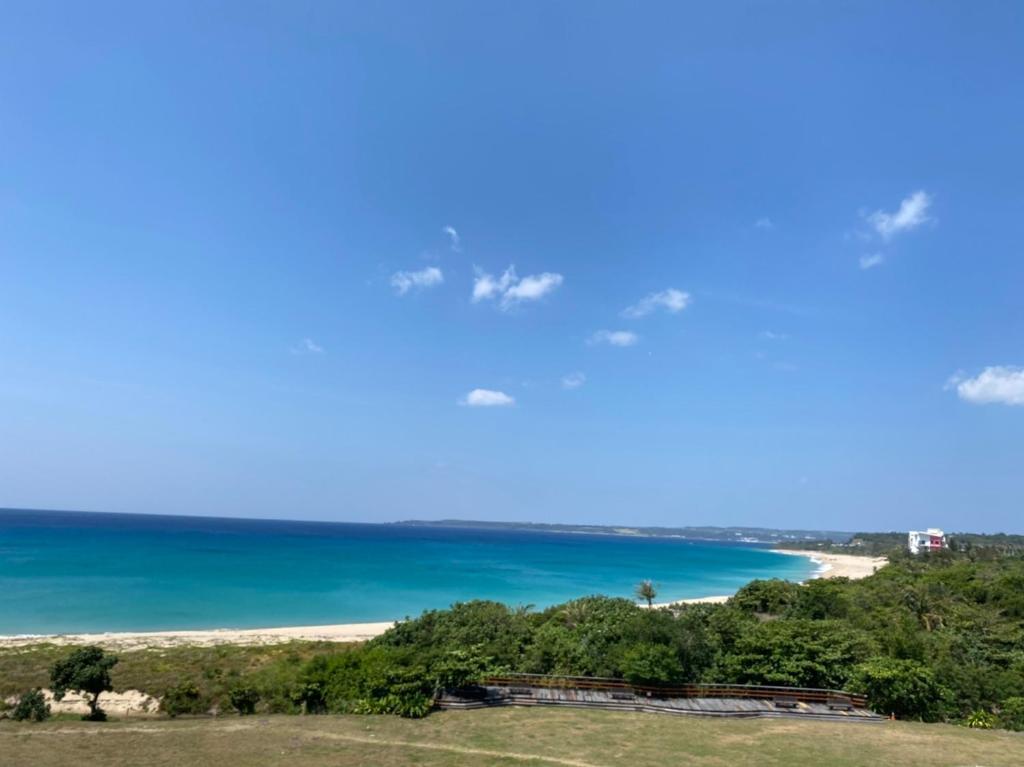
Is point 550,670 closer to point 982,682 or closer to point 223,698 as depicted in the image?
point 223,698

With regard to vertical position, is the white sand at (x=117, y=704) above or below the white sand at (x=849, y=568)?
above

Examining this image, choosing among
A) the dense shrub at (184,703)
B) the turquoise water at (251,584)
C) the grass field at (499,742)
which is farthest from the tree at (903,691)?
the turquoise water at (251,584)

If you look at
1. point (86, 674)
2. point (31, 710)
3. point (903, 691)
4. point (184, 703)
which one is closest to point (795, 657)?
point (903, 691)

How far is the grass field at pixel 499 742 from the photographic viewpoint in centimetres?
1290

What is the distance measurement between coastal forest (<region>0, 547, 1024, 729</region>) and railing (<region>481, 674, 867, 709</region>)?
45 cm

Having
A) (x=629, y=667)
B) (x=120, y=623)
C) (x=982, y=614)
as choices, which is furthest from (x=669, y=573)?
(x=629, y=667)

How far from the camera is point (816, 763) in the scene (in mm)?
13297

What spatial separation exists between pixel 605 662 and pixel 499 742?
26.8 ft

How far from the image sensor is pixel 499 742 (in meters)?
14.1

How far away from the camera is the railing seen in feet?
62.0

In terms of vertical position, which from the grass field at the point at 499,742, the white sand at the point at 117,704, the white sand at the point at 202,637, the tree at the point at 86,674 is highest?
the tree at the point at 86,674

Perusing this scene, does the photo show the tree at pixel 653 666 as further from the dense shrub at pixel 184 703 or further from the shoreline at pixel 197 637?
the shoreline at pixel 197 637

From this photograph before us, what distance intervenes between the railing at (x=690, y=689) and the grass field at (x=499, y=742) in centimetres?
223

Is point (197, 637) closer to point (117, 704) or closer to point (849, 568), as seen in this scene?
point (117, 704)
